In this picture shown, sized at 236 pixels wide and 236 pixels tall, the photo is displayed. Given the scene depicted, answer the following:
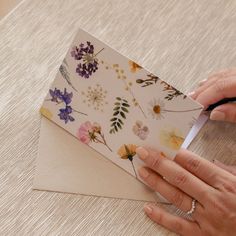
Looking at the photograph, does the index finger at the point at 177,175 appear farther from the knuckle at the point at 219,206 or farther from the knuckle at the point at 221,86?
the knuckle at the point at 221,86

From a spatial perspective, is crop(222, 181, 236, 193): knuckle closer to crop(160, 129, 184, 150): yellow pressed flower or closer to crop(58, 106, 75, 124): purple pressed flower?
crop(160, 129, 184, 150): yellow pressed flower

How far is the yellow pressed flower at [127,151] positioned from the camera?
2.37 feet

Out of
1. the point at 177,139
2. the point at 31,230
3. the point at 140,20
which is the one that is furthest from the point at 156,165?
the point at 140,20

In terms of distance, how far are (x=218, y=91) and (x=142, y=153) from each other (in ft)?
0.61

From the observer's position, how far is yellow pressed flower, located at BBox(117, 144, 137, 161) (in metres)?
0.72

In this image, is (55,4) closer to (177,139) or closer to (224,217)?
(177,139)

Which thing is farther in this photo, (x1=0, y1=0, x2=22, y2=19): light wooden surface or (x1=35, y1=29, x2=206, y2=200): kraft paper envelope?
(x1=0, y1=0, x2=22, y2=19): light wooden surface

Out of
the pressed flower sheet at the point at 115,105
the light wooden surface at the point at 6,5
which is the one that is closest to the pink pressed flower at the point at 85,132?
the pressed flower sheet at the point at 115,105

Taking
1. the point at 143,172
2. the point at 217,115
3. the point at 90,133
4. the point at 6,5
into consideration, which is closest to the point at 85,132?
the point at 90,133

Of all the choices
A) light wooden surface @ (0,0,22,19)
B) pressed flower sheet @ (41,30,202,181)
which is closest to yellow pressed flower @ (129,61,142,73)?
pressed flower sheet @ (41,30,202,181)

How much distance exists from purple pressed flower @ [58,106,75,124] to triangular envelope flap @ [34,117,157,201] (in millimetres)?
29

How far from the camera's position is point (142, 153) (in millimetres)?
705

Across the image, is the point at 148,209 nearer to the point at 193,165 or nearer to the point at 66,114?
the point at 193,165

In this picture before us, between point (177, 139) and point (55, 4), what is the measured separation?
0.41m
